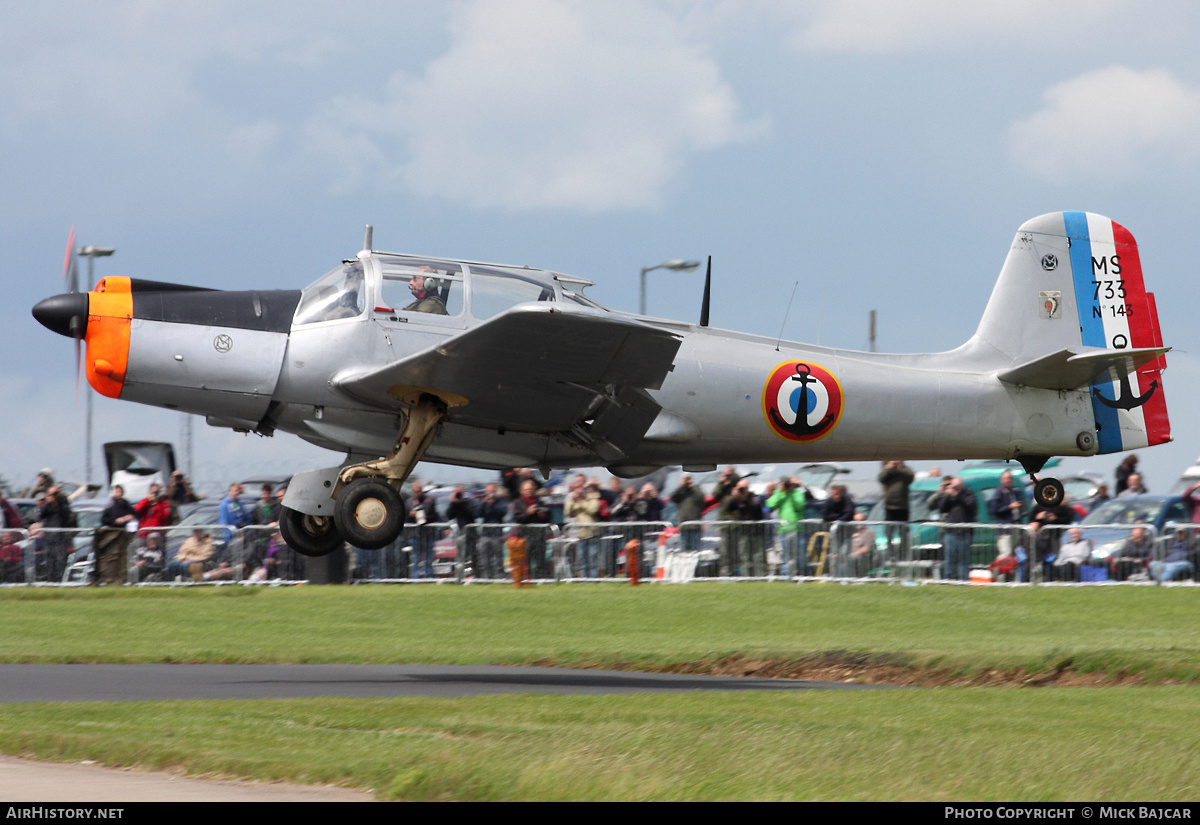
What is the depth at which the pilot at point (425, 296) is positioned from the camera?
40.0ft

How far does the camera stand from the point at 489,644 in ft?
53.2

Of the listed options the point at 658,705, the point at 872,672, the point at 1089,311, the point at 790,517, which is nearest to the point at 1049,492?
the point at 1089,311

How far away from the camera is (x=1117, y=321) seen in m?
14.5

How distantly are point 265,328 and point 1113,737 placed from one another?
7.54m

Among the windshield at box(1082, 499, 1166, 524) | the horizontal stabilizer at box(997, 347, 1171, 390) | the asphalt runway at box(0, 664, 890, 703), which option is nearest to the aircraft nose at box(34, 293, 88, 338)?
the asphalt runway at box(0, 664, 890, 703)

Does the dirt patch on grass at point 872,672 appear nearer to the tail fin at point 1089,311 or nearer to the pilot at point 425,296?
the tail fin at point 1089,311

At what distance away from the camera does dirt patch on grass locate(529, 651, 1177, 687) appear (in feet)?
44.3

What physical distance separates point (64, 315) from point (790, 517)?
10.4 meters

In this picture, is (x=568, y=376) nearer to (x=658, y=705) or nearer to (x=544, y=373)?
(x=544, y=373)

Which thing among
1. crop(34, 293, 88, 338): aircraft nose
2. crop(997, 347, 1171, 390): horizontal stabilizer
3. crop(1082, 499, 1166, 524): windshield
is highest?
crop(34, 293, 88, 338): aircraft nose

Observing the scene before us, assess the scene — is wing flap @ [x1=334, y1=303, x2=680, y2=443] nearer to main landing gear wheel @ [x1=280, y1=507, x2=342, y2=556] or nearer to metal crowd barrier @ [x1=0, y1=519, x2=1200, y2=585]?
main landing gear wheel @ [x1=280, y1=507, x2=342, y2=556]

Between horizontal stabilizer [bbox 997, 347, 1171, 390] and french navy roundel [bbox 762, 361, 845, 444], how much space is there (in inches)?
72.1

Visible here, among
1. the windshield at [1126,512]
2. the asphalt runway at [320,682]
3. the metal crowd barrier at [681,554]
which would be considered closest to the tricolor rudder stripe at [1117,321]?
the asphalt runway at [320,682]

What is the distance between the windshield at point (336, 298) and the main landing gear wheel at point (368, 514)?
1477 millimetres
